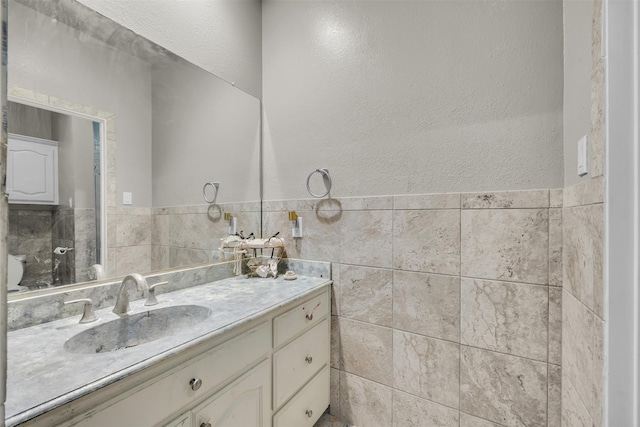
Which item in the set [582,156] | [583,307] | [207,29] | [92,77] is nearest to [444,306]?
[583,307]

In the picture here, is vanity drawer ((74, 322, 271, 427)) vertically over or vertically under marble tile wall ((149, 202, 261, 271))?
under

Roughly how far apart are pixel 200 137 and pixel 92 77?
1.70 feet

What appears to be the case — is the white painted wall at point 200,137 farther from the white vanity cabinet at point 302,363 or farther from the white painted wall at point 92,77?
the white vanity cabinet at point 302,363

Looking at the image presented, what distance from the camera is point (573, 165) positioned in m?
0.97

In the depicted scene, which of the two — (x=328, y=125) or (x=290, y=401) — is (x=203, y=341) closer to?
(x=290, y=401)

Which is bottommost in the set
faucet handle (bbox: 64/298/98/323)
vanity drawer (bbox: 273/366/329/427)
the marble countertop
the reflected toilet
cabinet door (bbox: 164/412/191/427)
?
vanity drawer (bbox: 273/366/329/427)

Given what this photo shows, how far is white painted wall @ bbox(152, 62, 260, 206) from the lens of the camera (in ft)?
4.62

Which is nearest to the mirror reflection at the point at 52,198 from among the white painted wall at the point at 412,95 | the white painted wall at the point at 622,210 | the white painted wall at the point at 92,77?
the white painted wall at the point at 92,77

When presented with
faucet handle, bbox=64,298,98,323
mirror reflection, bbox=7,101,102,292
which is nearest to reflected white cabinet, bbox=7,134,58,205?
mirror reflection, bbox=7,101,102,292

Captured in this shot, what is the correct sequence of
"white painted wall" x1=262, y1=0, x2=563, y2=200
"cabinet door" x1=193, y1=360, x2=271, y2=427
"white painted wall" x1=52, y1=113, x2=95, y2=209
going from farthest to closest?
"white painted wall" x1=262, y1=0, x2=563, y2=200 → "white painted wall" x1=52, y1=113, x2=95, y2=209 → "cabinet door" x1=193, y1=360, x2=271, y2=427

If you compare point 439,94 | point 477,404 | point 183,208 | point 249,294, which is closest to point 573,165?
point 439,94

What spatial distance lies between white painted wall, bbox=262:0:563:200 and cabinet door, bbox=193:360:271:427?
3.35 feet

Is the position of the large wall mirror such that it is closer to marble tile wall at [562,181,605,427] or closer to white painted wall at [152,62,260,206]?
white painted wall at [152,62,260,206]

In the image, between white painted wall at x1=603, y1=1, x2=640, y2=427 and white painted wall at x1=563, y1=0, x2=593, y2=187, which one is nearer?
white painted wall at x1=603, y1=1, x2=640, y2=427
